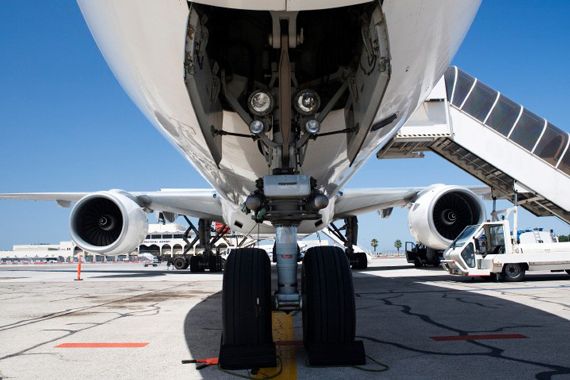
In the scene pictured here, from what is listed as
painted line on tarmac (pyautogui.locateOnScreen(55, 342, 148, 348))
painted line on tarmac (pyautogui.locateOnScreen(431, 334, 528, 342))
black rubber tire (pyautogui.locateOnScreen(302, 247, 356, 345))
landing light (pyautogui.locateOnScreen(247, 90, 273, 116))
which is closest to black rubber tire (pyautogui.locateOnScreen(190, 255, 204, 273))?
painted line on tarmac (pyautogui.locateOnScreen(55, 342, 148, 348))

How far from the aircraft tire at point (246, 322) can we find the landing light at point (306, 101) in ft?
3.60

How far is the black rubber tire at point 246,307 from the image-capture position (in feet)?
10.6

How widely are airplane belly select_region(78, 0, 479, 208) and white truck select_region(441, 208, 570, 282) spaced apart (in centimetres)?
673

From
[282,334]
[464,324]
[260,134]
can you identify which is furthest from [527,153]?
[260,134]

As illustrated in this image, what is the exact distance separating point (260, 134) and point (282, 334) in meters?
1.95

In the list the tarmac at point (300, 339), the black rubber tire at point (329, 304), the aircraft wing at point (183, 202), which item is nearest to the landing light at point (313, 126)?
the black rubber tire at point (329, 304)

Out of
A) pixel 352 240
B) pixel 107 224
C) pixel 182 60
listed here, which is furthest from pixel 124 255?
pixel 182 60

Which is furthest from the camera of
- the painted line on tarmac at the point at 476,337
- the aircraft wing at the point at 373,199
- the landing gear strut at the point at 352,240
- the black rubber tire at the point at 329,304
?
the landing gear strut at the point at 352,240

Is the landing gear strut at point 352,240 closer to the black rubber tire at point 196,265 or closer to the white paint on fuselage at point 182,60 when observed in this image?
the black rubber tire at point 196,265

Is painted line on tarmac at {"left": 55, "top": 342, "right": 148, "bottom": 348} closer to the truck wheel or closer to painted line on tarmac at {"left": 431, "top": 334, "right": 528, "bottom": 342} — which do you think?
painted line on tarmac at {"left": 431, "top": 334, "right": 528, "bottom": 342}

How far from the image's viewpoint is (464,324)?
15.6ft

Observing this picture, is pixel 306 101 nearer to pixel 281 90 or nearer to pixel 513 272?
pixel 281 90

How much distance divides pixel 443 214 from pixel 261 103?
25.9 ft

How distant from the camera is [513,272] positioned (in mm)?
10148
